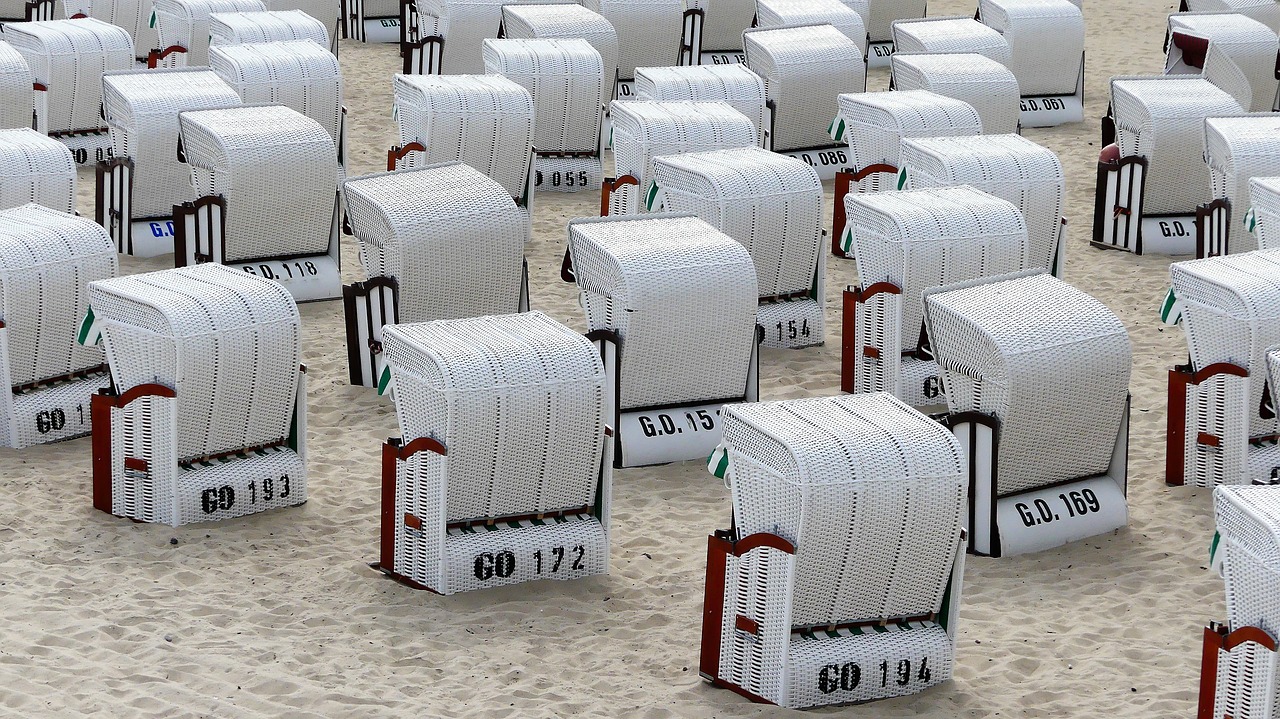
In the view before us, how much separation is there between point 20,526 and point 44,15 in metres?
12.5

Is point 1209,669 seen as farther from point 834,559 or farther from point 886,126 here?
point 886,126

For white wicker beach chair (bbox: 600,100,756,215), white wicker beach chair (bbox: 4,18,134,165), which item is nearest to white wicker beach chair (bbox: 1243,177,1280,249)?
white wicker beach chair (bbox: 600,100,756,215)

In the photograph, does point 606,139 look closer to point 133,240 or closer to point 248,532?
point 133,240

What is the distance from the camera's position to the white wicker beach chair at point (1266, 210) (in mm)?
11590

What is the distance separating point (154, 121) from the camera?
13.5m

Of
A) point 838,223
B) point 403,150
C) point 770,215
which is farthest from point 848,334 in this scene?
point 403,150

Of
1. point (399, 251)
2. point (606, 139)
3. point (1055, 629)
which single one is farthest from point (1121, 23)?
point (1055, 629)

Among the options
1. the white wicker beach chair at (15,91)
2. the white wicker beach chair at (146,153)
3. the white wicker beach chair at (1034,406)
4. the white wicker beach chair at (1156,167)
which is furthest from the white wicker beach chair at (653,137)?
the white wicker beach chair at (15,91)

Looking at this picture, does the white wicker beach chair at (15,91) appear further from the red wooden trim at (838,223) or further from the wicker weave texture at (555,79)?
the red wooden trim at (838,223)

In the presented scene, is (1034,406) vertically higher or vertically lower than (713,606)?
higher

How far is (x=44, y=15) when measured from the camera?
20625mm

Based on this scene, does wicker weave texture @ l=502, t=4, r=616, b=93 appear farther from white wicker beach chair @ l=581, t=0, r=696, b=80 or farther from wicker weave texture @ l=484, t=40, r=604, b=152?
wicker weave texture @ l=484, t=40, r=604, b=152

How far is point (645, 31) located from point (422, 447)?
10.8 meters

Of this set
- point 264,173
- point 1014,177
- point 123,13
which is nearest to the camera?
point 1014,177
